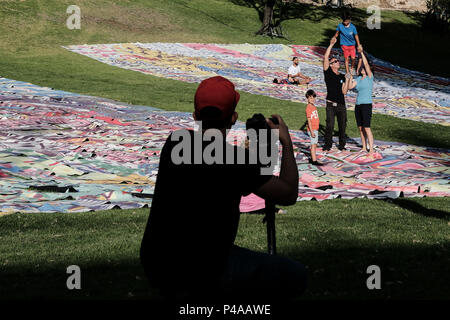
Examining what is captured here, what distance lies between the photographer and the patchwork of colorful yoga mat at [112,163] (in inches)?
437

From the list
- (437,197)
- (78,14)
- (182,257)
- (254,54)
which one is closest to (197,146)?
(182,257)

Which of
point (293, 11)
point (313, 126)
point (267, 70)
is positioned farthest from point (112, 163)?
point (293, 11)

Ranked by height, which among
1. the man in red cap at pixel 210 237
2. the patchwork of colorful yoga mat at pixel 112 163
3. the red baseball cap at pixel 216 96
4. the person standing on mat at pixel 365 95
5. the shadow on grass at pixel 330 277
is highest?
the red baseball cap at pixel 216 96

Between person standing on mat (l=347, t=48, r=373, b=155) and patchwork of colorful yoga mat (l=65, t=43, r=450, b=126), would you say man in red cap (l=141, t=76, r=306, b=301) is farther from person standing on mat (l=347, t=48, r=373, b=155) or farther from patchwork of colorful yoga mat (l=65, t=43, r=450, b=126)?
patchwork of colorful yoga mat (l=65, t=43, r=450, b=126)

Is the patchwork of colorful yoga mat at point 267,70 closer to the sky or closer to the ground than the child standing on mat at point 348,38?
closer to the ground

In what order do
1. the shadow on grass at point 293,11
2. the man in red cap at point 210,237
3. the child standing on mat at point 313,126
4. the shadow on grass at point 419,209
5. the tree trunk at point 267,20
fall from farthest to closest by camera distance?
the shadow on grass at point 293,11 < the tree trunk at point 267,20 < the child standing on mat at point 313,126 < the shadow on grass at point 419,209 < the man in red cap at point 210,237

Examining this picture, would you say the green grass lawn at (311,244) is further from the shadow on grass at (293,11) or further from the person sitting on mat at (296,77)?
the shadow on grass at (293,11)

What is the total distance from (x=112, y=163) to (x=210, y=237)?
10.3 metres

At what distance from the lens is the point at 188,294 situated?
3754 mm

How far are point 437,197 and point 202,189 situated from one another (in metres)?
8.68

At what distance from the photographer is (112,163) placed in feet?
44.9

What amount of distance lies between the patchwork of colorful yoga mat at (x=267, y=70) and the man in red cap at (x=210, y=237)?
2005cm

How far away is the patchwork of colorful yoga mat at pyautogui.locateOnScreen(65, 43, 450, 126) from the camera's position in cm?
2631

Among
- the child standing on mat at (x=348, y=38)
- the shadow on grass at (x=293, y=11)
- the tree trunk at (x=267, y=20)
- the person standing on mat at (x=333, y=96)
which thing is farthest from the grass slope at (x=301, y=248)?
the shadow on grass at (x=293, y=11)
